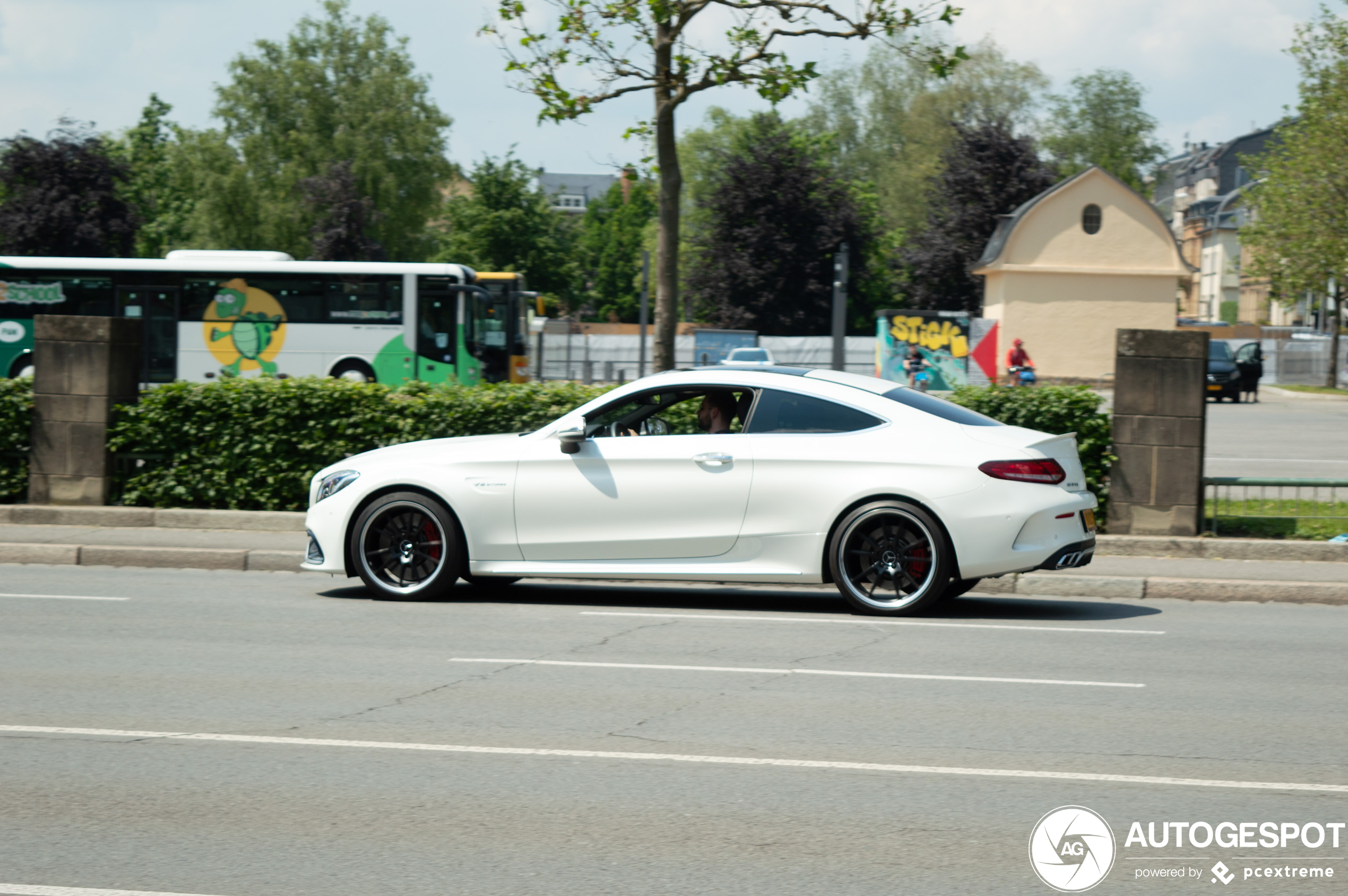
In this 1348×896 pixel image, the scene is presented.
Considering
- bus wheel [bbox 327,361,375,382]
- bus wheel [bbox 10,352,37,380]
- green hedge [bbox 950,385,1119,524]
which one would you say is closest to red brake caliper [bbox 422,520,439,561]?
green hedge [bbox 950,385,1119,524]

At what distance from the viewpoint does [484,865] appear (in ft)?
13.4

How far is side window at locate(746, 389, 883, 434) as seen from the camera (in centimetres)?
898

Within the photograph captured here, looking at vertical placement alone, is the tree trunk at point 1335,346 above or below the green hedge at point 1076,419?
above

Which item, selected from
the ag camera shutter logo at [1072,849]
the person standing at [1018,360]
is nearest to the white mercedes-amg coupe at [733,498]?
the ag camera shutter logo at [1072,849]

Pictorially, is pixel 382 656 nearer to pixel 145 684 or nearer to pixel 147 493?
pixel 145 684

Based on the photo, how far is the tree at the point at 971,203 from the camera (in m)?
57.3

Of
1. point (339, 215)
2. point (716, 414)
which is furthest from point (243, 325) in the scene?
point (339, 215)

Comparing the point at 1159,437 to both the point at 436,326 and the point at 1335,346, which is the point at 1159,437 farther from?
the point at 1335,346

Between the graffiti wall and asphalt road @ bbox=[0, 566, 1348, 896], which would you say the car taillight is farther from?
the graffiti wall

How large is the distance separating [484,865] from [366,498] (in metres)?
5.62

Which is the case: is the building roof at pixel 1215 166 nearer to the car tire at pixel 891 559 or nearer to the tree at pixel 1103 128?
the tree at pixel 1103 128

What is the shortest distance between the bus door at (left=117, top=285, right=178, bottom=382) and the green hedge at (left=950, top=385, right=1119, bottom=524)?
68.8 feet

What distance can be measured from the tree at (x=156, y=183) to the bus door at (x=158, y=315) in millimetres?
30856

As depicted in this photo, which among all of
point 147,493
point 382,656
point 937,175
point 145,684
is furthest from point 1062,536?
point 937,175
